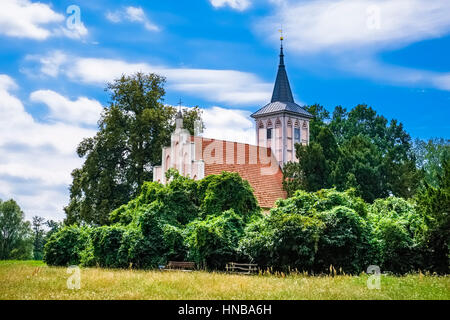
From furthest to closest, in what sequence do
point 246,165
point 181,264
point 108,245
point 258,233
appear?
point 246,165 < point 108,245 < point 181,264 < point 258,233

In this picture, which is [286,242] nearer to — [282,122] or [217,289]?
[217,289]

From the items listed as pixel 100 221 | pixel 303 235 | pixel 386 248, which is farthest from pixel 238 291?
pixel 100 221

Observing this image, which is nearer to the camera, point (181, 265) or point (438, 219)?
point (438, 219)

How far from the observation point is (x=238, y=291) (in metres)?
14.0

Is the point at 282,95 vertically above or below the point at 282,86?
below

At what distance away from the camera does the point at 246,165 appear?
133 ft

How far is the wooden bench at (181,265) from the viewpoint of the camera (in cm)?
2453

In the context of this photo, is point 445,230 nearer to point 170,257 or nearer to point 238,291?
point 238,291

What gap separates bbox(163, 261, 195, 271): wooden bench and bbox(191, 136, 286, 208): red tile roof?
42.4ft

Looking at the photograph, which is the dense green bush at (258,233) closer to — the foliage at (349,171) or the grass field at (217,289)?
the grass field at (217,289)

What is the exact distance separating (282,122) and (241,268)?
907 inches

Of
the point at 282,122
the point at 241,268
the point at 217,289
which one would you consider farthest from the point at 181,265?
the point at 282,122
